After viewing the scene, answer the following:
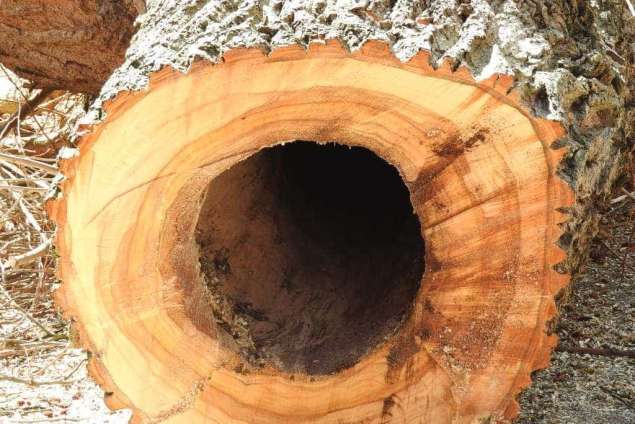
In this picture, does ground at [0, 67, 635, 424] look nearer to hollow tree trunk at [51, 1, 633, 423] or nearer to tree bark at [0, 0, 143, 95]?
hollow tree trunk at [51, 1, 633, 423]

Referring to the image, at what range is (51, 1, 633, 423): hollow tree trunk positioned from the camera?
1.55 m

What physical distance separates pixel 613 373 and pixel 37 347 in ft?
5.83

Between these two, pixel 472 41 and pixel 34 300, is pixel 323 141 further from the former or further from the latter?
pixel 34 300

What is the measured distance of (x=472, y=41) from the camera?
5.31 feet

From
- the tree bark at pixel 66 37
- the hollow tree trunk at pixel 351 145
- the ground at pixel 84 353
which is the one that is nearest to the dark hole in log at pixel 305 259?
the hollow tree trunk at pixel 351 145

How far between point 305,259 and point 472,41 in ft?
2.89

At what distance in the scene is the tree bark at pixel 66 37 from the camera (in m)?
2.76

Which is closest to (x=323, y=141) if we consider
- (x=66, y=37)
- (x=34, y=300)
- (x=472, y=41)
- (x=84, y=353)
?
(x=472, y=41)

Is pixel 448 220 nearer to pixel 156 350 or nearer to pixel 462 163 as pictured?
pixel 462 163

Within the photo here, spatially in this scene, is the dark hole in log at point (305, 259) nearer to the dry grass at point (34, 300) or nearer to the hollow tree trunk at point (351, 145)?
the hollow tree trunk at point (351, 145)

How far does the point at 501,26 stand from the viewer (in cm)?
171

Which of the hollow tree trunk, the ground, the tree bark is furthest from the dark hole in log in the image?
the tree bark

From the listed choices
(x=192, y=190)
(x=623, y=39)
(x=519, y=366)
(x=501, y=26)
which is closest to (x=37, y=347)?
(x=192, y=190)

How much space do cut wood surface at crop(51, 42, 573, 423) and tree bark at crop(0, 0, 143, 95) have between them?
1.17 meters
